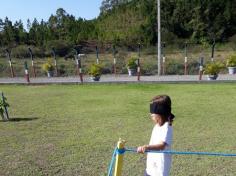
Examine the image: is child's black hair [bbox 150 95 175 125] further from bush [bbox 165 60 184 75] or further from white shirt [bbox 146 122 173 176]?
bush [bbox 165 60 184 75]

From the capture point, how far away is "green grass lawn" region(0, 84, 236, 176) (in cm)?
584

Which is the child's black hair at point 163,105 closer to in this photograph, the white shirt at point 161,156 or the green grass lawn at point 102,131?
the white shirt at point 161,156

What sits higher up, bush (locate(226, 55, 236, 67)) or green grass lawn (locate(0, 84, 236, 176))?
bush (locate(226, 55, 236, 67))

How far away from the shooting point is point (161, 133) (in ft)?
12.0

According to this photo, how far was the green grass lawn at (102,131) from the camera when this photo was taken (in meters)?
5.84

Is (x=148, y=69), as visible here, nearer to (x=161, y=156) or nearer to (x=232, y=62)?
(x=232, y=62)

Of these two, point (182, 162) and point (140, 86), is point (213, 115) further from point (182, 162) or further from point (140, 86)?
point (140, 86)

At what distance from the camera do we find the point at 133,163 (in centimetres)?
591

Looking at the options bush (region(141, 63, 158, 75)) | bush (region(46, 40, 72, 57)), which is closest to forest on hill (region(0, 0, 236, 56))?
bush (region(46, 40, 72, 57))

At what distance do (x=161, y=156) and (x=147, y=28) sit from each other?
33.8m

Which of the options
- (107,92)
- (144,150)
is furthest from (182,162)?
(107,92)

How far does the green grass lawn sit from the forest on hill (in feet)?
74.5

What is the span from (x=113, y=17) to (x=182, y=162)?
3949 cm

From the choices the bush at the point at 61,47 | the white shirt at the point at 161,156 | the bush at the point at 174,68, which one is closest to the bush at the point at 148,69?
the bush at the point at 174,68
